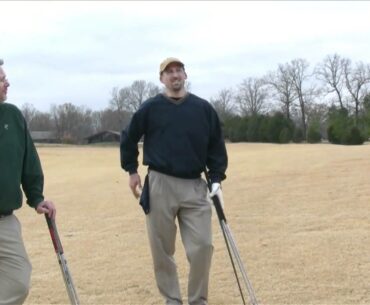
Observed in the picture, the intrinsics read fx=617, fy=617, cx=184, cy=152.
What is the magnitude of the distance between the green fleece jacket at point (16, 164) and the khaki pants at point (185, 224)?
1.03 m

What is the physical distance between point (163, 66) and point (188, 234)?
4.48ft

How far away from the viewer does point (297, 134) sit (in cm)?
5906

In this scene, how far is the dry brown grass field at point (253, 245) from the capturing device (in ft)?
20.0

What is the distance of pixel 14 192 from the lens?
3967 mm

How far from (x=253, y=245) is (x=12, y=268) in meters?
4.92

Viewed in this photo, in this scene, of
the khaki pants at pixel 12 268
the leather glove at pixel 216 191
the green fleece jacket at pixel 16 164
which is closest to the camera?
the khaki pants at pixel 12 268

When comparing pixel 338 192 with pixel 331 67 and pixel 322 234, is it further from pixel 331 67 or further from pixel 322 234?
pixel 331 67

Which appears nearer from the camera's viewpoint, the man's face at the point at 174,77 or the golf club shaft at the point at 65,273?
the golf club shaft at the point at 65,273

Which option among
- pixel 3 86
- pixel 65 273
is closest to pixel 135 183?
pixel 65 273

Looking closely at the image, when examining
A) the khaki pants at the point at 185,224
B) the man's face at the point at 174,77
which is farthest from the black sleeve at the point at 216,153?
the man's face at the point at 174,77

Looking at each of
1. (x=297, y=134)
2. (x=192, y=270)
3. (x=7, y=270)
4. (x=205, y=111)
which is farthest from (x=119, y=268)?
(x=297, y=134)

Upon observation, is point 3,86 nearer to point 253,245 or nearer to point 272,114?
point 253,245

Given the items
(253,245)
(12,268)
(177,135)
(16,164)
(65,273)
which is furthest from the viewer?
(253,245)

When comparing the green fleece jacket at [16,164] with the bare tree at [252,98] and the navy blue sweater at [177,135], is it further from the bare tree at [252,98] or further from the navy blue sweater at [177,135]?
the bare tree at [252,98]
